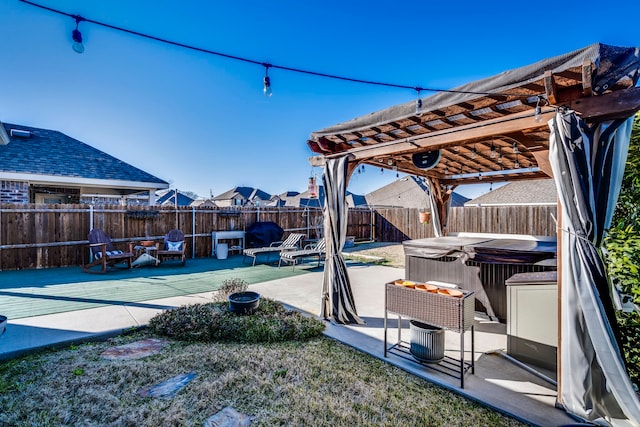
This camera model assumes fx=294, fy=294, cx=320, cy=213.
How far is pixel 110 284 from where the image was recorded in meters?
5.85

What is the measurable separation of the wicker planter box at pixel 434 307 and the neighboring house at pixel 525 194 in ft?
41.7

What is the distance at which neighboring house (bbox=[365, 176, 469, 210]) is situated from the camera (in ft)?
77.0

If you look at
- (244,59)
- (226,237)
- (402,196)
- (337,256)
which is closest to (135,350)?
(337,256)

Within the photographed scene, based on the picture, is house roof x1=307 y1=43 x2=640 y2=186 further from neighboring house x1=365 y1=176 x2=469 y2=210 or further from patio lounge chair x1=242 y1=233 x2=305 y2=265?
neighboring house x1=365 y1=176 x2=469 y2=210

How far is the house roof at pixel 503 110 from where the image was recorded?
6.53ft

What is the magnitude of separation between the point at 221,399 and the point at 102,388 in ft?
3.21

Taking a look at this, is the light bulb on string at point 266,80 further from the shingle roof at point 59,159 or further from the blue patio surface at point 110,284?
the shingle roof at point 59,159

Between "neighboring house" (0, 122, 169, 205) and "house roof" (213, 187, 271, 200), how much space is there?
1777cm

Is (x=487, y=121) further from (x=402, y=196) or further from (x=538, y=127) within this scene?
(x=402, y=196)

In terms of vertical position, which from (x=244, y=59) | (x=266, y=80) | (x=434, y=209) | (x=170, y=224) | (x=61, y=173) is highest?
(x=244, y=59)

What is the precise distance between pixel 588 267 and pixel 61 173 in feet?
37.5

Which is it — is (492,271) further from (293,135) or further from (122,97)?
(293,135)

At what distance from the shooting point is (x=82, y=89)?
6.86m

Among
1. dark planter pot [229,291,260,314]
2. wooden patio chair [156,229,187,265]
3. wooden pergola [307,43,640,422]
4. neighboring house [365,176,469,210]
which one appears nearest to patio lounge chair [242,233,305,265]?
wooden patio chair [156,229,187,265]
